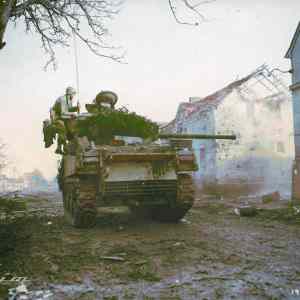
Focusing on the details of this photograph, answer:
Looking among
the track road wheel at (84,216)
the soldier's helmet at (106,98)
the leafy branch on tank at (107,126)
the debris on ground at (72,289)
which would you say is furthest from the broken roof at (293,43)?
the debris on ground at (72,289)

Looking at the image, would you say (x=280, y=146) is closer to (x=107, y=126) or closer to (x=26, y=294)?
(x=107, y=126)

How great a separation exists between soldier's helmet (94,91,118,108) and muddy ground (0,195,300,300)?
3476mm

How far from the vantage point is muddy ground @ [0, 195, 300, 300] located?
3904 mm

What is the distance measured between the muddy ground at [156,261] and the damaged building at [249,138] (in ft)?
55.2

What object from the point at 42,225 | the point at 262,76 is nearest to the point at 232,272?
the point at 42,225

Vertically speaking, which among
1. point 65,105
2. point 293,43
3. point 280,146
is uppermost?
point 293,43

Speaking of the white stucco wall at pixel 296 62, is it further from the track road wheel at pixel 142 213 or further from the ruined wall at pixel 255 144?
the track road wheel at pixel 142 213

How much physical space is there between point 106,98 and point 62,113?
1.45 metres

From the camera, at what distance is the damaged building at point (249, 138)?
2508 cm

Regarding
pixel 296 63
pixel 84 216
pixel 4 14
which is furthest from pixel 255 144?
pixel 4 14

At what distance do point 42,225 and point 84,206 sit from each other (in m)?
2.07

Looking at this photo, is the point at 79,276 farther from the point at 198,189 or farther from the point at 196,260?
the point at 198,189

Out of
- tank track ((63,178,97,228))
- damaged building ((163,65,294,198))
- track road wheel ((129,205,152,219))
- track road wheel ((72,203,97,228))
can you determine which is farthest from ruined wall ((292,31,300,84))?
track road wheel ((72,203,97,228))

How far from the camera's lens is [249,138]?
25.7 metres
